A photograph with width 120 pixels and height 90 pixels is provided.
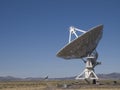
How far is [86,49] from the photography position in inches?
3472

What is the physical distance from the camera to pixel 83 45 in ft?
277

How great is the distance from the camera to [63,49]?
8094 centimetres

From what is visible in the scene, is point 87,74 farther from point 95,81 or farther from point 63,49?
point 63,49

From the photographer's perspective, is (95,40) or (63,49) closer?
(63,49)

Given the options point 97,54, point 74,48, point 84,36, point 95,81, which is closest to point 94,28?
point 84,36

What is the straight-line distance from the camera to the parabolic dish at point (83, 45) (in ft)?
262

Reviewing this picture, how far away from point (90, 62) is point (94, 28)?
55.3 feet

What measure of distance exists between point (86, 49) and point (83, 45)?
4.16 m

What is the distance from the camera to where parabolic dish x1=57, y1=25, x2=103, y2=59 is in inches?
3150

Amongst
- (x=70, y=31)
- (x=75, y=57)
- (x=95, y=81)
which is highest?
(x=70, y=31)

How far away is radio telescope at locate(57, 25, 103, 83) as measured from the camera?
80.2m

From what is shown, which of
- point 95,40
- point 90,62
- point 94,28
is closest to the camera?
point 94,28

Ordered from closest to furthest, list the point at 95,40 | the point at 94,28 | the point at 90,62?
the point at 94,28, the point at 95,40, the point at 90,62

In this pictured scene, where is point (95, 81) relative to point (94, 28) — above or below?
below
